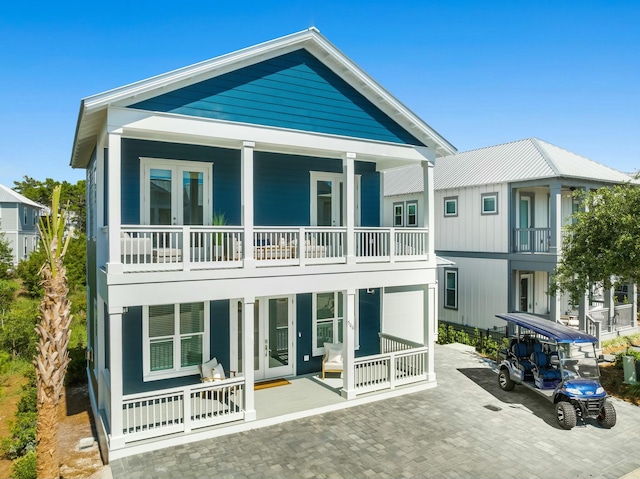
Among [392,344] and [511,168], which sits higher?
[511,168]

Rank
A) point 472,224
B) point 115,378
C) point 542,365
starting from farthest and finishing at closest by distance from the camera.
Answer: point 472,224
point 542,365
point 115,378

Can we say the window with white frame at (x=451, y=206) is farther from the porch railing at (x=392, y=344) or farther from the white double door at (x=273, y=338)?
the white double door at (x=273, y=338)

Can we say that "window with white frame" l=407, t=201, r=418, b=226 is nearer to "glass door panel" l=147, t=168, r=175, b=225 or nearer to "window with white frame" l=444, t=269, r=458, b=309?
"window with white frame" l=444, t=269, r=458, b=309

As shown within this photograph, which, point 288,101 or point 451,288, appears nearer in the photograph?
point 288,101

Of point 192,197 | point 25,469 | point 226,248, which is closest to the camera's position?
point 25,469

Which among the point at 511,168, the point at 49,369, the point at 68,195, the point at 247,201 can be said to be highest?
the point at 68,195

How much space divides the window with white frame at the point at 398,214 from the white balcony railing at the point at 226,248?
8.97 metres

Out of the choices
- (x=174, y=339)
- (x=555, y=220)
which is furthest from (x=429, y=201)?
(x=174, y=339)

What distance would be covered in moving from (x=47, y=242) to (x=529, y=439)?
33.4 ft

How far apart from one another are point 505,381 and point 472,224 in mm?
8951

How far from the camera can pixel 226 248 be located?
11180mm

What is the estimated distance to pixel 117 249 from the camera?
8.63 meters

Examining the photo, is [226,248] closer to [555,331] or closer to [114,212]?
[114,212]

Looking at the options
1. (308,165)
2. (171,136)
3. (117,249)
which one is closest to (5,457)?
(117,249)
